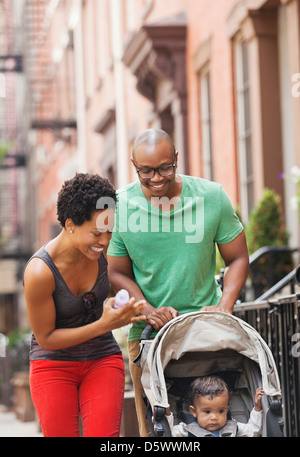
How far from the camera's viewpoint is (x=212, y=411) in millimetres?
4574

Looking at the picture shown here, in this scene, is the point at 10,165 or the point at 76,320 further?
the point at 10,165

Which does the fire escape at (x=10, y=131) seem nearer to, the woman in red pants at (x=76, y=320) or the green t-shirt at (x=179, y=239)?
the green t-shirt at (x=179, y=239)

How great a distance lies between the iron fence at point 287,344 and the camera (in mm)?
6609

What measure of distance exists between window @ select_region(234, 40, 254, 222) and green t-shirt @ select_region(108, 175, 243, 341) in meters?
7.59

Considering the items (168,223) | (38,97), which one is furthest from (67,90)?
(168,223)

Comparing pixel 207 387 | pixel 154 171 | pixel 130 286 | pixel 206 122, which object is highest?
pixel 206 122

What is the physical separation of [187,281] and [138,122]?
14099mm

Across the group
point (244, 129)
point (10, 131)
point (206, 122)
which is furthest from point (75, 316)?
point (10, 131)

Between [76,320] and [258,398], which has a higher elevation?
[76,320]

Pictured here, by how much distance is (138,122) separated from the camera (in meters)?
18.8

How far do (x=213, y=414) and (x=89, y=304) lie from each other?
2.48 ft

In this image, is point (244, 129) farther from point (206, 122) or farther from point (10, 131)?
point (10, 131)

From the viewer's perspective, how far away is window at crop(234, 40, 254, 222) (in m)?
12.6

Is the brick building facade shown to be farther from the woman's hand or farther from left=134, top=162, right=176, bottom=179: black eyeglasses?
the woman's hand
